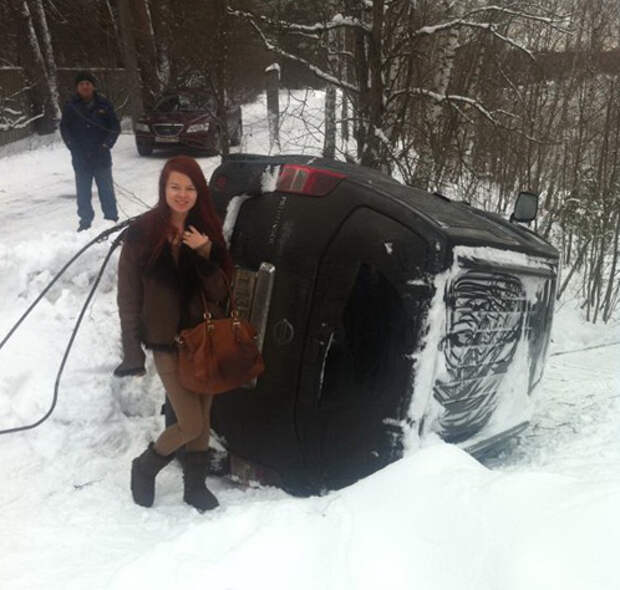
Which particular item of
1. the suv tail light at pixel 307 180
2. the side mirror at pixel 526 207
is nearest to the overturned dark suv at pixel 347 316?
the suv tail light at pixel 307 180

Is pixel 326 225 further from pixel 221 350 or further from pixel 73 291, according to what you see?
pixel 73 291

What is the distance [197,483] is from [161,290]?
3.16 ft

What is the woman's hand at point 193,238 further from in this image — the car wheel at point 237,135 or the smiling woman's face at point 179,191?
the car wheel at point 237,135

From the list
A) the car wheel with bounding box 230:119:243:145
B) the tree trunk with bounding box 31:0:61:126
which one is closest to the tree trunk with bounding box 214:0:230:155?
the car wheel with bounding box 230:119:243:145

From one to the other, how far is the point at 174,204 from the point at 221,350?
0.67 m

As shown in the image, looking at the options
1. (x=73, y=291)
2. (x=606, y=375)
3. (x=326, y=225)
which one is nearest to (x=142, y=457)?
(x=326, y=225)

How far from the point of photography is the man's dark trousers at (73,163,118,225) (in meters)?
7.09

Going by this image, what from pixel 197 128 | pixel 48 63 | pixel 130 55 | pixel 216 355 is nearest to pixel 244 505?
pixel 216 355

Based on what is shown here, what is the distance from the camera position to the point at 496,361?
3.17 m

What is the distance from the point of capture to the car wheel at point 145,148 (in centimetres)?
1420

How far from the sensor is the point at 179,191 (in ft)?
8.48

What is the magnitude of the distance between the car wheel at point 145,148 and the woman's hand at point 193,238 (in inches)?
490

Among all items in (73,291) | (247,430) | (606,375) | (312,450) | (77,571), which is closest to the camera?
(77,571)

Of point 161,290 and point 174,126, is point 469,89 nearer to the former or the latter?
point 174,126
